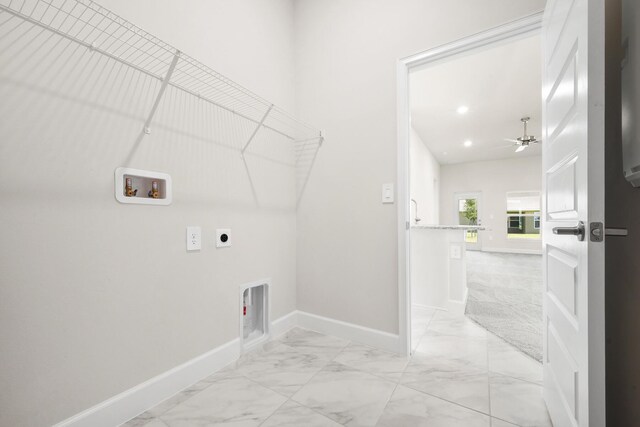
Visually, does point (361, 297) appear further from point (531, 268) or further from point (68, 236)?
point (531, 268)

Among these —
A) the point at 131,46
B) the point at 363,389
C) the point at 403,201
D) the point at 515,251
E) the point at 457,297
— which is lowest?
the point at 515,251

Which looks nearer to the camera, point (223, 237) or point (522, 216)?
point (223, 237)

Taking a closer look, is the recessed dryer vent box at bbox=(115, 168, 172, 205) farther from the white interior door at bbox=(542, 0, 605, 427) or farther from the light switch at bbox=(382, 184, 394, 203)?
the white interior door at bbox=(542, 0, 605, 427)

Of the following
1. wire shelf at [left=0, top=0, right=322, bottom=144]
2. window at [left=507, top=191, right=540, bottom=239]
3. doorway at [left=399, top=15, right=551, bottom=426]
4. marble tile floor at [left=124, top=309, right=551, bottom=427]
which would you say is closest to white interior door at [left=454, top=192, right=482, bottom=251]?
window at [left=507, top=191, right=540, bottom=239]

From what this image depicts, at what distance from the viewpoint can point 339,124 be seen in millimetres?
2164

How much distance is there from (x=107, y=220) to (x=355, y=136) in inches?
63.1

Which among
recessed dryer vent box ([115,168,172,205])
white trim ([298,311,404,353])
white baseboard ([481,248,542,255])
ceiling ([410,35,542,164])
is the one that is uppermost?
ceiling ([410,35,542,164])

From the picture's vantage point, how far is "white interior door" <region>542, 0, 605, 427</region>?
764mm

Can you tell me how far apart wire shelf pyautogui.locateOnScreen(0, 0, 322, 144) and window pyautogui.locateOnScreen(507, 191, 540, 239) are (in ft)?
28.4

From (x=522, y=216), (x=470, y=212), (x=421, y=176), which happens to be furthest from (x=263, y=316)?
(x=470, y=212)

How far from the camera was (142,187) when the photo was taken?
139cm

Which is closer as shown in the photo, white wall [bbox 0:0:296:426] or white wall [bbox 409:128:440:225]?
white wall [bbox 0:0:296:426]

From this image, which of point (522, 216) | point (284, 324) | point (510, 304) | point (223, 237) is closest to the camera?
point (223, 237)

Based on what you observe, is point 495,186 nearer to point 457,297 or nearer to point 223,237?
point 457,297
